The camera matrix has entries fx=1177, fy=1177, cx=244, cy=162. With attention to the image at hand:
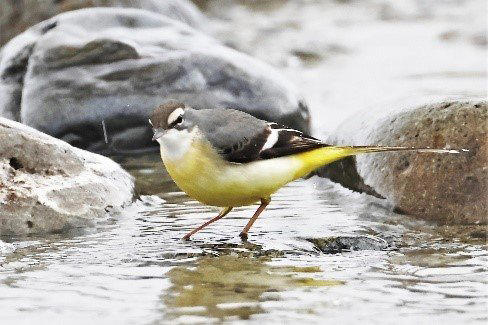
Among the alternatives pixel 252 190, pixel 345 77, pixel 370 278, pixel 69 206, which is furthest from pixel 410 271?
pixel 345 77

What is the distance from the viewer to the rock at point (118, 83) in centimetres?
1169

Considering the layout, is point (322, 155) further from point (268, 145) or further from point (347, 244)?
point (347, 244)

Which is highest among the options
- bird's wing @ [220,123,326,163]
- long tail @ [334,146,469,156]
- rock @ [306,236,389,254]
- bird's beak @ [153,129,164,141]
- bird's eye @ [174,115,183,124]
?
bird's eye @ [174,115,183,124]

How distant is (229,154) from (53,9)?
9.28 metres

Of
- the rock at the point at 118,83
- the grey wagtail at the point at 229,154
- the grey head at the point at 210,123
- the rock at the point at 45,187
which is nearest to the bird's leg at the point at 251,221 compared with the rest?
the grey wagtail at the point at 229,154

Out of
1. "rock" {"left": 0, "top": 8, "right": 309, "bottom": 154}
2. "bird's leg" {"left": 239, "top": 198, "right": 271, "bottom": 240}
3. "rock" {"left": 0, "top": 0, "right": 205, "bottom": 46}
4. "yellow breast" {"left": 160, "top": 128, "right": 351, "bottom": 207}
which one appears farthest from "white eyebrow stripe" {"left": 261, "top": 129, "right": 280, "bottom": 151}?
"rock" {"left": 0, "top": 0, "right": 205, "bottom": 46}

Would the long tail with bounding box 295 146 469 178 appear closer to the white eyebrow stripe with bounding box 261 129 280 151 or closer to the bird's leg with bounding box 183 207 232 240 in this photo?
the white eyebrow stripe with bounding box 261 129 280 151

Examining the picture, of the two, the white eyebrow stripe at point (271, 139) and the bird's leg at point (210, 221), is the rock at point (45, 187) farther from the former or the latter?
the white eyebrow stripe at point (271, 139)

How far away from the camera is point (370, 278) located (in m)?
6.85

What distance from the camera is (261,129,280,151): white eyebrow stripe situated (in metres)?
8.09

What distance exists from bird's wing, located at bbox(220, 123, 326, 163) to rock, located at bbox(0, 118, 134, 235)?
1.42m

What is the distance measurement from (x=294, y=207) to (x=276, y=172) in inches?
52.5

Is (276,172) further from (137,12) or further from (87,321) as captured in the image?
(137,12)

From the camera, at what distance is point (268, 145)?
8094mm
